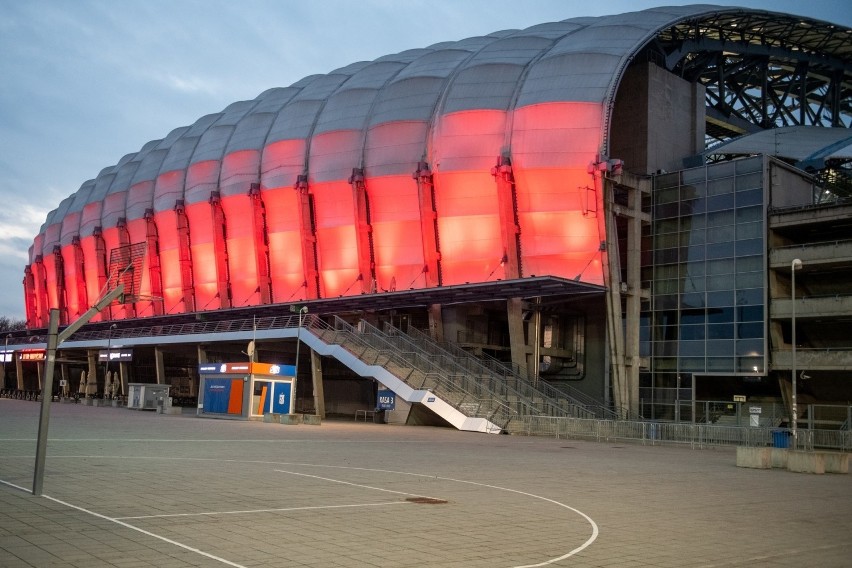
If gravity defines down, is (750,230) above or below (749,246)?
above

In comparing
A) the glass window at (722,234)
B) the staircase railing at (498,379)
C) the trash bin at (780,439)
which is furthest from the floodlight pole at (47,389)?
the glass window at (722,234)

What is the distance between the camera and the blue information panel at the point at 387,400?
165 feet

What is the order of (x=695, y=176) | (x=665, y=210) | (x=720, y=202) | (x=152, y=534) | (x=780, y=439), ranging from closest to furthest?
(x=152, y=534) → (x=780, y=439) → (x=720, y=202) → (x=695, y=176) → (x=665, y=210)

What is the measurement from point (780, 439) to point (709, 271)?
20659mm

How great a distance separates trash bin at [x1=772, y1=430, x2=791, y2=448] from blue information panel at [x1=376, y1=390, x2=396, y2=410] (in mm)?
20705

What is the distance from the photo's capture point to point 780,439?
3772 cm

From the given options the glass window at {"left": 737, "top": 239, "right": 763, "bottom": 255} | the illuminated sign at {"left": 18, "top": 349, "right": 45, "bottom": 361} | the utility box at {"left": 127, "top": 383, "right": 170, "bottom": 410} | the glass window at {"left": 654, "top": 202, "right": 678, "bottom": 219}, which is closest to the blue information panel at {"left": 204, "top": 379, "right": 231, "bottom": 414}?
the utility box at {"left": 127, "top": 383, "right": 170, "bottom": 410}

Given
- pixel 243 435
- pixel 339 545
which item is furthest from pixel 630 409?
pixel 339 545

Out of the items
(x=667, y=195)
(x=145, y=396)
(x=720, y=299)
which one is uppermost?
(x=667, y=195)

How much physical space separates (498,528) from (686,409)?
45.8m

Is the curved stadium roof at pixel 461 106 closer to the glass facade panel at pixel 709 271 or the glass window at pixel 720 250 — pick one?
the glass facade panel at pixel 709 271

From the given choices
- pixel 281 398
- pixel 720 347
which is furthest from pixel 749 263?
pixel 281 398

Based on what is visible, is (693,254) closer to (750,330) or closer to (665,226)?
(665,226)

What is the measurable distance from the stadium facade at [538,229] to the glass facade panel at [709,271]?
0.14 meters
